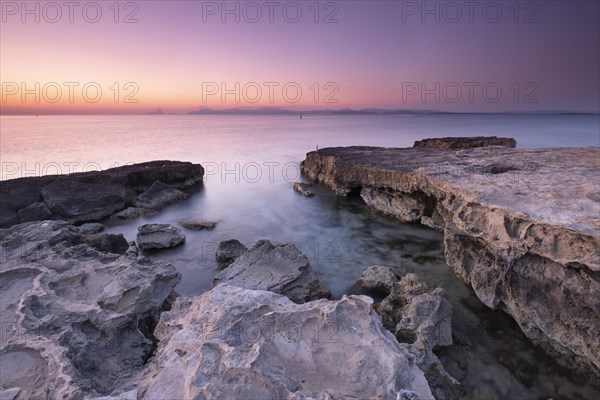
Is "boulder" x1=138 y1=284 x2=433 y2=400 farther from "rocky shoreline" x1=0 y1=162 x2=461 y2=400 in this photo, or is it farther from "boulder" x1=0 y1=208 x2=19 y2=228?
"boulder" x1=0 y1=208 x2=19 y2=228

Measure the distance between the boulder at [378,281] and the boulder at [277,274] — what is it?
0.87m

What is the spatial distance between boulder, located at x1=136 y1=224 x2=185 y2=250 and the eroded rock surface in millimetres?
2918

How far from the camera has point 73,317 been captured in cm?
441

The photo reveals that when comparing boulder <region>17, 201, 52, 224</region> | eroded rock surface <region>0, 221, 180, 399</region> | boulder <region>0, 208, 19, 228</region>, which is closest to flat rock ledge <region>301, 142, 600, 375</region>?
eroded rock surface <region>0, 221, 180, 399</region>

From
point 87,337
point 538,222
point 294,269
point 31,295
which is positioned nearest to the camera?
point 87,337

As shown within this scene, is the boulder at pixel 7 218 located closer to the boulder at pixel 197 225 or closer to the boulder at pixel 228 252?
the boulder at pixel 197 225

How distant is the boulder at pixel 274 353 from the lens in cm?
298

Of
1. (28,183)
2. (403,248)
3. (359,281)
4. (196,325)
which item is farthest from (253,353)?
(28,183)

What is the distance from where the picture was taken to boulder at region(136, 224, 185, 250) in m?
9.88

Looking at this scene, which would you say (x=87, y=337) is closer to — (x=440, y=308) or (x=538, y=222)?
(x=440, y=308)

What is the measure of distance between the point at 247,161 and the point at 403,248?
62.9 feet

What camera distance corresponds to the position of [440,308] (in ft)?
19.0

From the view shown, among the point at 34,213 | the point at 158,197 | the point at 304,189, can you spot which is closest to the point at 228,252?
the point at 158,197

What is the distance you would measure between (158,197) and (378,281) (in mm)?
10275
